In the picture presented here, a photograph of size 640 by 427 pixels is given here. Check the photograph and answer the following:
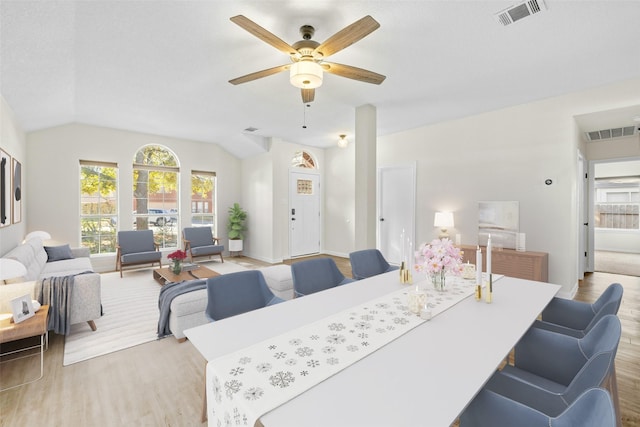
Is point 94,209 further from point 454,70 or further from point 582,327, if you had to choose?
point 582,327

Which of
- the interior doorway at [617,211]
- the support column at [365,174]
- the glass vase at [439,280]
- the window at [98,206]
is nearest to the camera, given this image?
the glass vase at [439,280]

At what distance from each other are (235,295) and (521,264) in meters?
3.94

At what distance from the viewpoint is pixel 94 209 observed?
18.3 ft

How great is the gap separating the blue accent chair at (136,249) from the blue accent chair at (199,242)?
1.99 ft

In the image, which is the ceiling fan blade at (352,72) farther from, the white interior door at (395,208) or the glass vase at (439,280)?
the white interior door at (395,208)

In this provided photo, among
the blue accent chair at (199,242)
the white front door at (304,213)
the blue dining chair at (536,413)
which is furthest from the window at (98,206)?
the blue dining chair at (536,413)

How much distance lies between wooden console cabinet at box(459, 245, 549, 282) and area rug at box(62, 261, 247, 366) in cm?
415

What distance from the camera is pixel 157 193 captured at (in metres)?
6.26

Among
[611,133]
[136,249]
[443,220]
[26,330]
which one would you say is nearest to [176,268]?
[136,249]

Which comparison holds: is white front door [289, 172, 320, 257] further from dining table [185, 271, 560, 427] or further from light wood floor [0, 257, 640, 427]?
dining table [185, 271, 560, 427]

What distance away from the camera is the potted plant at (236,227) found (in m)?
6.81

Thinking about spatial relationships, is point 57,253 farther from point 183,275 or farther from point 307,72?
point 307,72

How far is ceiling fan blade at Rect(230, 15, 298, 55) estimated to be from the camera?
1856 millimetres

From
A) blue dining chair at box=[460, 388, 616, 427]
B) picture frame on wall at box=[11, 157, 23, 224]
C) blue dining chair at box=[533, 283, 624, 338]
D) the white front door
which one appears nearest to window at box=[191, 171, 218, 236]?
the white front door
